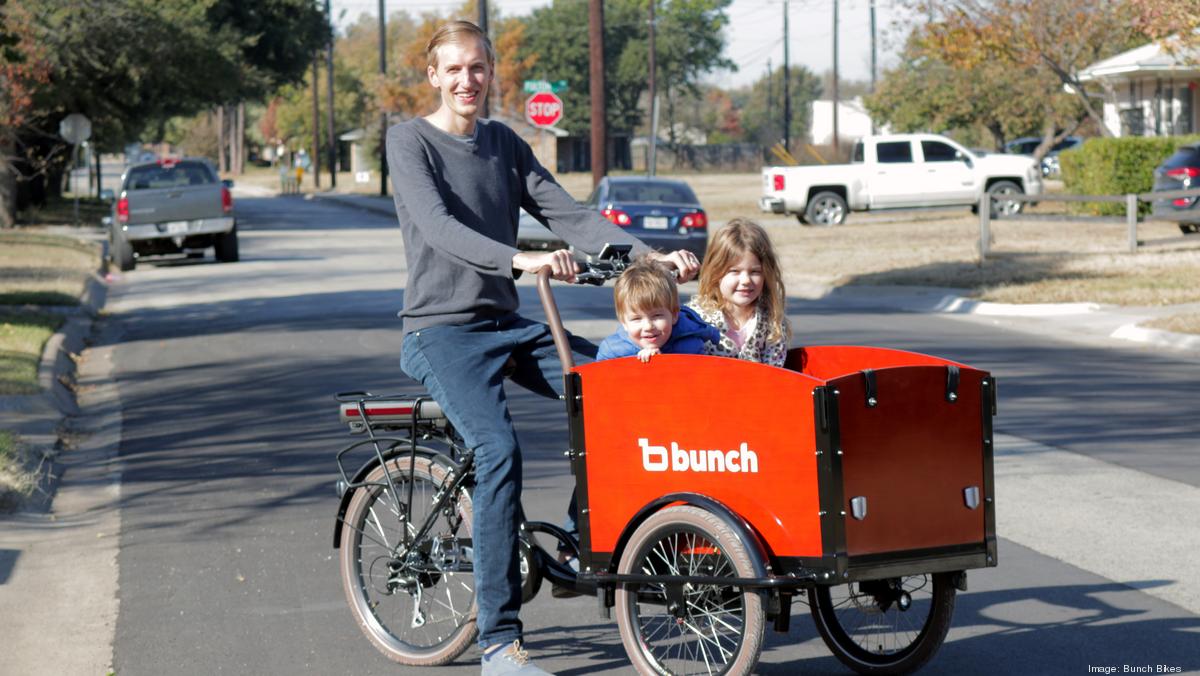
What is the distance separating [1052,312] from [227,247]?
1630cm

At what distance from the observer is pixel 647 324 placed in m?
4.97

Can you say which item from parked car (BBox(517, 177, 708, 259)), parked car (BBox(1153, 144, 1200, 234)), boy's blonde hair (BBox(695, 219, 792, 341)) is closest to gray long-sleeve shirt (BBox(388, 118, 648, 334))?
boy's blonde hair (BBox(695, 219, 792, 341))

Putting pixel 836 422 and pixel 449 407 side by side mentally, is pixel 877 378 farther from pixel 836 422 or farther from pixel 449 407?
pixel 449 407

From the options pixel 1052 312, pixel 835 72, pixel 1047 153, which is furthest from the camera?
pixel 835 72

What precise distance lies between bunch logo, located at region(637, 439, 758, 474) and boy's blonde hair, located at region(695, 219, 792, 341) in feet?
2.59

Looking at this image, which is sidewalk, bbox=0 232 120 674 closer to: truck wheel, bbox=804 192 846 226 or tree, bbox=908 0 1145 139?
truck wheel, bbox=804 192 846 226

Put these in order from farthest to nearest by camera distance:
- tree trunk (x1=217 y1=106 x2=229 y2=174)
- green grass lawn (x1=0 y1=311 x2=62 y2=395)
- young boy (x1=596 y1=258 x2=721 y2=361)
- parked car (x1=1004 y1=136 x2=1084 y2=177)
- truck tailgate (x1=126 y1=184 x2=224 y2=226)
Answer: tree trunk (x1=217 y1=106 x2=229 y2=174) → parked car (x1=1004 y1=136 x2=1084 y2=177) → truck tailgate (x1=126 y1=184 x2=224 y2=226) → green grass lawn (x1=0 y1=311 x2=62 y2=395) → young boy (x1=596 y1=258 x2=721 y2=361)

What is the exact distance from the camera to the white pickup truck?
37.2 m

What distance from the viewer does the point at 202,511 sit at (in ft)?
28.4

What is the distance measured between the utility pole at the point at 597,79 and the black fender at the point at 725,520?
2707 cm

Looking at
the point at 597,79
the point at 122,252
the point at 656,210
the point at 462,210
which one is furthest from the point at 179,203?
the point at 462,210

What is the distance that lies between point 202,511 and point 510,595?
401 centimetres

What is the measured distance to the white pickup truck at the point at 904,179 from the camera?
1465 inches

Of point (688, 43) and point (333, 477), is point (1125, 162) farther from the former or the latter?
point (688, 43)
